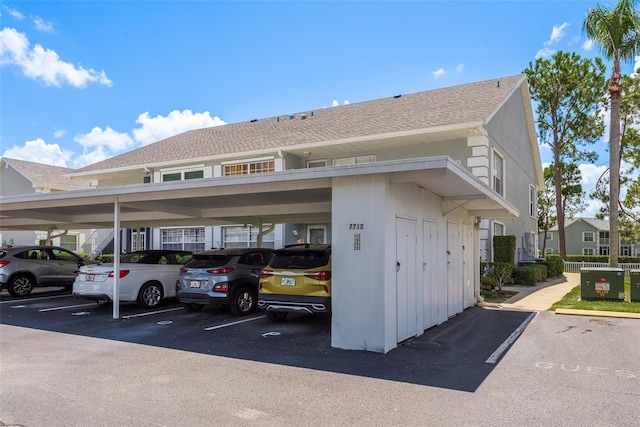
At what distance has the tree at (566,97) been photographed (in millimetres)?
28172

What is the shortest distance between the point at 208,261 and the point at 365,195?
4.87m

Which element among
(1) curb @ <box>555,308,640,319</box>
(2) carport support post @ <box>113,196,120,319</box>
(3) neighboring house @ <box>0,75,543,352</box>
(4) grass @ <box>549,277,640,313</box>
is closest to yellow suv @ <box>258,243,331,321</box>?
(3) neighboring house @ <box>0,75,543,352</box>

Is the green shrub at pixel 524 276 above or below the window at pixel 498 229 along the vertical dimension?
below

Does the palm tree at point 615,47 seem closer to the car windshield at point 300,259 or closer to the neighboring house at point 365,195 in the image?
the neighboring house at point 365,195

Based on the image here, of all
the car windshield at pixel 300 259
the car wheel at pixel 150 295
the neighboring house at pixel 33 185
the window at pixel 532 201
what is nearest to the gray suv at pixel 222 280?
the car wheel at pixel 150 295

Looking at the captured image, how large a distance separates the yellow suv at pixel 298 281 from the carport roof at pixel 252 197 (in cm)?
131

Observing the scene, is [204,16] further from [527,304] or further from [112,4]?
[527,304]

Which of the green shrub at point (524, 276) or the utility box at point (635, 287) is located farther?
the green shrub at point (524, 276)

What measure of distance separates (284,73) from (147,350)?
9.05m

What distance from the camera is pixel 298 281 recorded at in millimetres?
8820

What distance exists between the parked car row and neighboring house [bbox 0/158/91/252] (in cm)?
1502

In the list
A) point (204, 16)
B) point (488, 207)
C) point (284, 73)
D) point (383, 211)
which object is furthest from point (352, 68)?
point (383, 211)

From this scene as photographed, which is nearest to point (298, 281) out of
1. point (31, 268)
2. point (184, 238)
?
point (31, 268)

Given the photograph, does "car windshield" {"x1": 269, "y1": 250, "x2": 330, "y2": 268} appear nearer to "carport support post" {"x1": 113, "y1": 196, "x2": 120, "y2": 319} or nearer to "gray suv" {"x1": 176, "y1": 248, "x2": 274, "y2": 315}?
"gray suv" {"x1": 176, "y1": 248, "x2": 274, "y2": 315}
